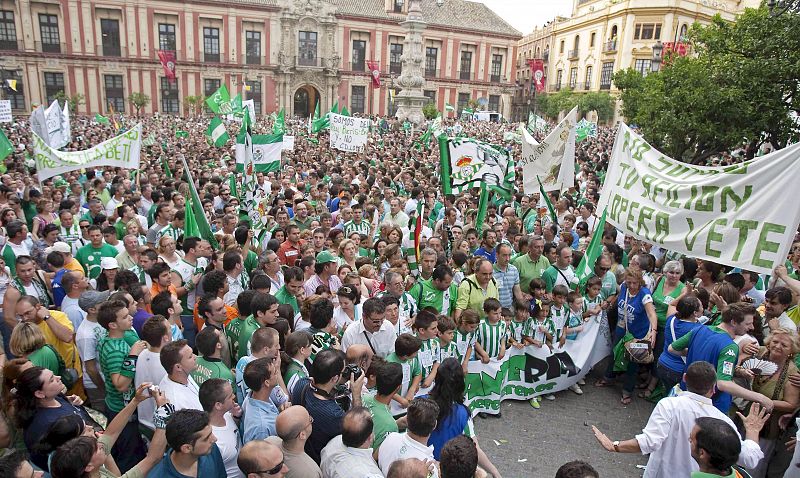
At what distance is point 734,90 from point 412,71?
19.9 metres

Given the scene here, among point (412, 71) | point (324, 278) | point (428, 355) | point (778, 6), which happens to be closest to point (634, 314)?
point (428, 355)

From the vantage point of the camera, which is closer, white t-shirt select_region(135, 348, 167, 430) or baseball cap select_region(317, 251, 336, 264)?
white t-shirt select_region(135, 348, 167, 430)

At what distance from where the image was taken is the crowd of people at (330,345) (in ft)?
9.75

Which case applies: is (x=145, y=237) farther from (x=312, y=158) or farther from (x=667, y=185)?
(x=312, y=158)

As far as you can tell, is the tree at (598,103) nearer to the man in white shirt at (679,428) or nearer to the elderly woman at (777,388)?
the elderly woman at (777,388)

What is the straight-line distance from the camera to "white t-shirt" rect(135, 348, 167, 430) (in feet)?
11.9

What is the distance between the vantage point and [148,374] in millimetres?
3656

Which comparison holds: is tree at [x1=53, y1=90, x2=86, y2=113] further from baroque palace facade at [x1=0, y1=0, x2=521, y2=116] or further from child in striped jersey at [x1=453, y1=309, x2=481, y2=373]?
child in striped jersey at [x1=453, y1=309, x2=481, y2=373]

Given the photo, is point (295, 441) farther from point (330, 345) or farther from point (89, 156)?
point (89, 156)

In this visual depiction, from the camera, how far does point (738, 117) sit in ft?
41.0

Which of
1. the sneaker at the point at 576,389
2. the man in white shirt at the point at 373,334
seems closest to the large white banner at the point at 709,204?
the sneaker at the point at 576,389

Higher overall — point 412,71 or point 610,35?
point 610,35

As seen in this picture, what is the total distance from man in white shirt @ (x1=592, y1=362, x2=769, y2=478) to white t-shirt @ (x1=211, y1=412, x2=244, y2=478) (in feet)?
7.58

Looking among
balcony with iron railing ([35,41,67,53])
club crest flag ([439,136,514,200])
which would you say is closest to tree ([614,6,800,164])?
club crest flag ([439,136,514,200])
